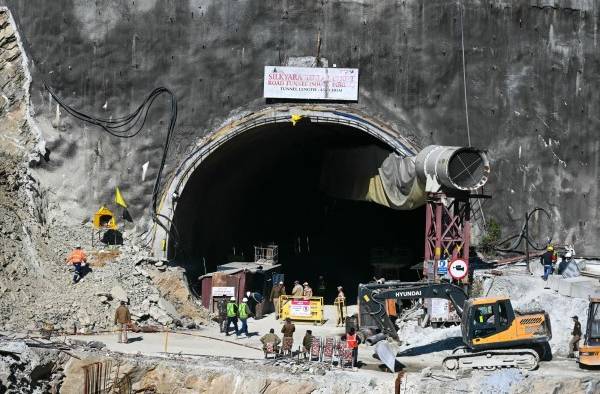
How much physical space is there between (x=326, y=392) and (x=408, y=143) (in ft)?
45.3

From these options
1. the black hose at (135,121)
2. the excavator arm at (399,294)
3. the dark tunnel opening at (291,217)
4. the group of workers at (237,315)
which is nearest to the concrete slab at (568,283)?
the excavator arm at (399,294)

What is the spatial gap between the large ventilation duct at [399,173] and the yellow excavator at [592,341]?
756 cm

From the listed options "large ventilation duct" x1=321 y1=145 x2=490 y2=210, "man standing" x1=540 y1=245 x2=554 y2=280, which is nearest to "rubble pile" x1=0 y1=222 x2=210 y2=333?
"large ventilation duct" x1=321 y1=145 x2=490 y2=210

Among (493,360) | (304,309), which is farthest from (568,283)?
(304,309)

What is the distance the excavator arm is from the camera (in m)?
32.8

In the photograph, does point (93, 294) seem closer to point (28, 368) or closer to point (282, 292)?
point (28, 368)

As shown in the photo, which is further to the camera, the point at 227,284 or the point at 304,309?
the point at 227,284

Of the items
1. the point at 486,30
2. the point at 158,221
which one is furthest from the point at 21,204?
the point at 486,30

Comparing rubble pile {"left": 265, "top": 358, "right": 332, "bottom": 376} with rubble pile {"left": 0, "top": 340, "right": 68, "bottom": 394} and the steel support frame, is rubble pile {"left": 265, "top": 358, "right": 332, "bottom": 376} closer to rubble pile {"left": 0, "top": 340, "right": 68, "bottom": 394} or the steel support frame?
rubble pile {"left": 0, "top": 340, "right": 68, "bottom": 394}

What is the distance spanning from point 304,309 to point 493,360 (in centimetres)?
1108

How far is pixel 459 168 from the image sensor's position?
36875mm

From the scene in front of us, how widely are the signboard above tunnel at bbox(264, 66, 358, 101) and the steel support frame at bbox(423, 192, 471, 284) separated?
6.47 metres

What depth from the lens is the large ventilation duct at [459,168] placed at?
1439 inches

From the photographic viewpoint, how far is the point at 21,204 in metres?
40.4
